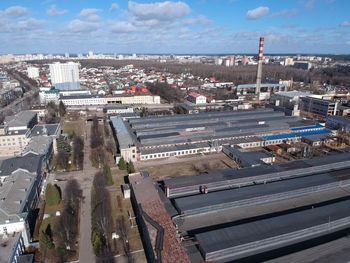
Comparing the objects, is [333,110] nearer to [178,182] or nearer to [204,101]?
[204,101]

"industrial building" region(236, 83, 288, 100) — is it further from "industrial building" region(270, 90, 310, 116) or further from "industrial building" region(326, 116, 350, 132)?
"industrial building" region(326, 116, 350, 132)

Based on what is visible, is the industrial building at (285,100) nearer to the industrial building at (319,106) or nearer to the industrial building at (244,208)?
the industrial building at (319,106)

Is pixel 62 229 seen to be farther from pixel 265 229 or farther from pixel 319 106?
pixel 319 106

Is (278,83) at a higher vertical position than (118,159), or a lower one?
higher

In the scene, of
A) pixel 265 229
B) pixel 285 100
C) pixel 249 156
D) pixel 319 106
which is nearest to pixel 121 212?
pixel 265 229

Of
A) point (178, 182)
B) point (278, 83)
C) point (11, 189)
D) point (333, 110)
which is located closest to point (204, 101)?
point (333, 110)

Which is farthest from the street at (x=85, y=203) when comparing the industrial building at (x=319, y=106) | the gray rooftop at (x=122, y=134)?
the industrial building at (x=319, y=106)

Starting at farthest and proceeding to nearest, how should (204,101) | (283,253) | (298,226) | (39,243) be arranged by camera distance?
(204,101) → (39,243) → (298,226) → (283,253)
